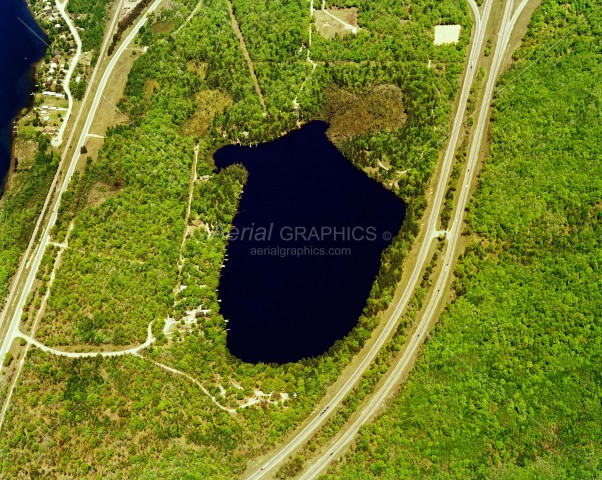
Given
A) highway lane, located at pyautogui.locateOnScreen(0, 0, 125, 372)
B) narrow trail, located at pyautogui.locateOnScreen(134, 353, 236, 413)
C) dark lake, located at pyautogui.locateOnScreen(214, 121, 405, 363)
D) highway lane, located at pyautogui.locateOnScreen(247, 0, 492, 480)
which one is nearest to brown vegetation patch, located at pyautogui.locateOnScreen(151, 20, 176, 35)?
highway lane, located at pyautogui.locateOnScreen(0, 0, 125, 372)

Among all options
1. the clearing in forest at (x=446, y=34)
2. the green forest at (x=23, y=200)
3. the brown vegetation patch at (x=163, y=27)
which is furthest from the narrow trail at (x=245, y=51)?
the green forest at (x=23, y=200)

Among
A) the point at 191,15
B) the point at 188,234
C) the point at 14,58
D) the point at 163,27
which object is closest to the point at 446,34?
the point at 191,15

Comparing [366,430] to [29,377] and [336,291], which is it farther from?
[29,377]

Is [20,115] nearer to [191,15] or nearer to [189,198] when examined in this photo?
[191,15]

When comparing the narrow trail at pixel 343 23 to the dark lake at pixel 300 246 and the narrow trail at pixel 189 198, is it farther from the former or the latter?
the narrow trail at pixel 189 198

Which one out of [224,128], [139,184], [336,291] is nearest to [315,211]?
[336,291]

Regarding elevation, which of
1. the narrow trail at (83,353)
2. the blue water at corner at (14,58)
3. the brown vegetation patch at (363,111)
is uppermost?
the blue water at corner at (14,58)

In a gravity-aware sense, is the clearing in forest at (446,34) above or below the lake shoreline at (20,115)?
above

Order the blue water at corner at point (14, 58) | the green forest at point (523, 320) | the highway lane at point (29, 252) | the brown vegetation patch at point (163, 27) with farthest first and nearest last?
the brown vegetation patch at point (163, 27)
the blue water at corner at point (14, 58)
the highway lane at point (29, 252)
the green forest at point (523, 320)
